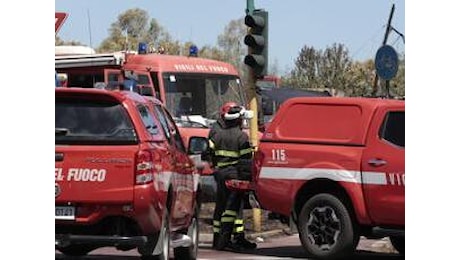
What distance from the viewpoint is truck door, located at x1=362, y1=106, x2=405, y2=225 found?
36.6 feet

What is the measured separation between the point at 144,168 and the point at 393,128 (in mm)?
3950

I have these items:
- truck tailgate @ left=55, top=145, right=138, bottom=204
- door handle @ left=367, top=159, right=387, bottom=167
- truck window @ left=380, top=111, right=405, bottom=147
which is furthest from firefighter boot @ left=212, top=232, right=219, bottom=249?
truck tailgate @ left=55, top=145, right=138, bottom=204

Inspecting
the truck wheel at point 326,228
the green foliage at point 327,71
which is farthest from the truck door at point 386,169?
the green foliage at point 327,71

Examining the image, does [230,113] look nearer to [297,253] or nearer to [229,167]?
[229,167]

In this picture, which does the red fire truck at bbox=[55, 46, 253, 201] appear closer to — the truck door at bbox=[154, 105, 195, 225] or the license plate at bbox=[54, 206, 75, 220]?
the truck door at bbox=[154, 105, 195, 225]

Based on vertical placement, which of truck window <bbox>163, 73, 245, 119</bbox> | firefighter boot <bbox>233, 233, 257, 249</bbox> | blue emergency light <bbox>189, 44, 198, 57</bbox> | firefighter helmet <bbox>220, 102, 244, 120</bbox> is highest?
blue emergency light <bbox>189, 44, 198, 57</bbox>

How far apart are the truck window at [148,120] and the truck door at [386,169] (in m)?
3.03

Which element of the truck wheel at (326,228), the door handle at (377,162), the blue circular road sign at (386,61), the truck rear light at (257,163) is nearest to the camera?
A: the door handle at (377,162)

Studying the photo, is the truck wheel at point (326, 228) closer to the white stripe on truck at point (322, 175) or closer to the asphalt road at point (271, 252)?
the white stripe on truck at point (322, 175)

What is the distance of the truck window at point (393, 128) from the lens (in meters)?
11.4

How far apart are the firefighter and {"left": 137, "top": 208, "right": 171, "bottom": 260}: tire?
3733 mm

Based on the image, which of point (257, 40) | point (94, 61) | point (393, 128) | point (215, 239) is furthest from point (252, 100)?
point (94, 61)

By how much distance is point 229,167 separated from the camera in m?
13.3
